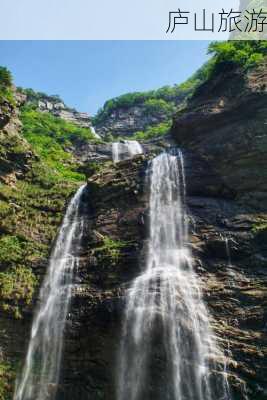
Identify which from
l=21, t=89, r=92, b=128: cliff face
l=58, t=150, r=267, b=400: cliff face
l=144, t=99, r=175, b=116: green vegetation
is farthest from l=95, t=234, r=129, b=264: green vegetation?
l=21, t=89, r=92, b=128: cliff face

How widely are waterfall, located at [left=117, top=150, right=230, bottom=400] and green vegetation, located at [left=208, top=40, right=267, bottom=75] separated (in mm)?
11414

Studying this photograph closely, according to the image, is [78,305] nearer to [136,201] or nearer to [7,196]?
[136,201]

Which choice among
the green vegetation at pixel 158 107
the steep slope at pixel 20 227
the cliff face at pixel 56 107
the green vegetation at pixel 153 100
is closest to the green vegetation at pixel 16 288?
the steep slope at pixel 20 227

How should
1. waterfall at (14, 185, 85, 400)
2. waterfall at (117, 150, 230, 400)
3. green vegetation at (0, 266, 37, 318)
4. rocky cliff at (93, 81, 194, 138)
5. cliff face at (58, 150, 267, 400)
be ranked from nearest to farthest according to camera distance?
waterfall at (117, 150, 230, 400), cliff face at (58, 150, 267, 400), waterfall at (14, 185, 85, 400), green vegetation at (0, 266, 37, 318), rocky cliff at (93, 81, 194, 138)

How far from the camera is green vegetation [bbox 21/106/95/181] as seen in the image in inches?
1264

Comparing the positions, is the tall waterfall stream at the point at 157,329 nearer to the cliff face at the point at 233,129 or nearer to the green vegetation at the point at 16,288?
the green vegetation at the point at 16,288

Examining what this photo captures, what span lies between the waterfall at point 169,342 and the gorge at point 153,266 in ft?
0.15

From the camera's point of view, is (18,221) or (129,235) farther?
(18,221)

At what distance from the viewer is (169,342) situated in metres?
13.2

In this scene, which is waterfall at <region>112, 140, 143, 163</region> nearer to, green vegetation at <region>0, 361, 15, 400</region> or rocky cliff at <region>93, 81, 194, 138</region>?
rocky cliff at <region>93, 81, 194, 138</region>

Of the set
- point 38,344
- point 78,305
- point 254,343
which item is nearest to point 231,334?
point 254,343

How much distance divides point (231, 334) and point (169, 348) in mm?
2168

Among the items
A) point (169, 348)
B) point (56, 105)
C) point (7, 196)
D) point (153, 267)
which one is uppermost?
point (56, 105)

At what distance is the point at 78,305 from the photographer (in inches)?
610
